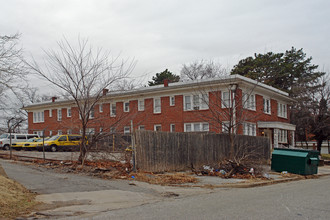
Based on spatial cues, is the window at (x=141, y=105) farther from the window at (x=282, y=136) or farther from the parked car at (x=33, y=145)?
the window at (x=282, y=136)

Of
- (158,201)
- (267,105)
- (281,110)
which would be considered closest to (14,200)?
(158,201)

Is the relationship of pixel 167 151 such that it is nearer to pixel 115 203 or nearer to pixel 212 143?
pixel 212 143

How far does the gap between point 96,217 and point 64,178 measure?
6.27 metres

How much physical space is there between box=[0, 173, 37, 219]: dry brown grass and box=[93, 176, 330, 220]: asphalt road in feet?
6.22

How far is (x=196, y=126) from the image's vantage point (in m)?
33.3

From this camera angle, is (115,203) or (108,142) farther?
(108,142)

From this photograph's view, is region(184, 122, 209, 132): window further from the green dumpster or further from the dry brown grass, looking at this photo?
the dry brown grass

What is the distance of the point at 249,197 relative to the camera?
10469 millimetres

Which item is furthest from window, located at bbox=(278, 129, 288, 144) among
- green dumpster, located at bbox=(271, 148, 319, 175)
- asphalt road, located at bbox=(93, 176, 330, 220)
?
asphalt road, located at bbox=(93, 176, 330, 220)

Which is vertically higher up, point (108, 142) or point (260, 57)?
point (260, 57)

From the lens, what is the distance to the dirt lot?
796cm

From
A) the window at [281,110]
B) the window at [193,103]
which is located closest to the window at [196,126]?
the window at [193,103]

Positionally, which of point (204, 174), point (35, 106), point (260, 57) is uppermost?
point (260, 57)

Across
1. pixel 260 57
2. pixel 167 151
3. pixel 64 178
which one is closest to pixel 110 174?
pixel 64 178
